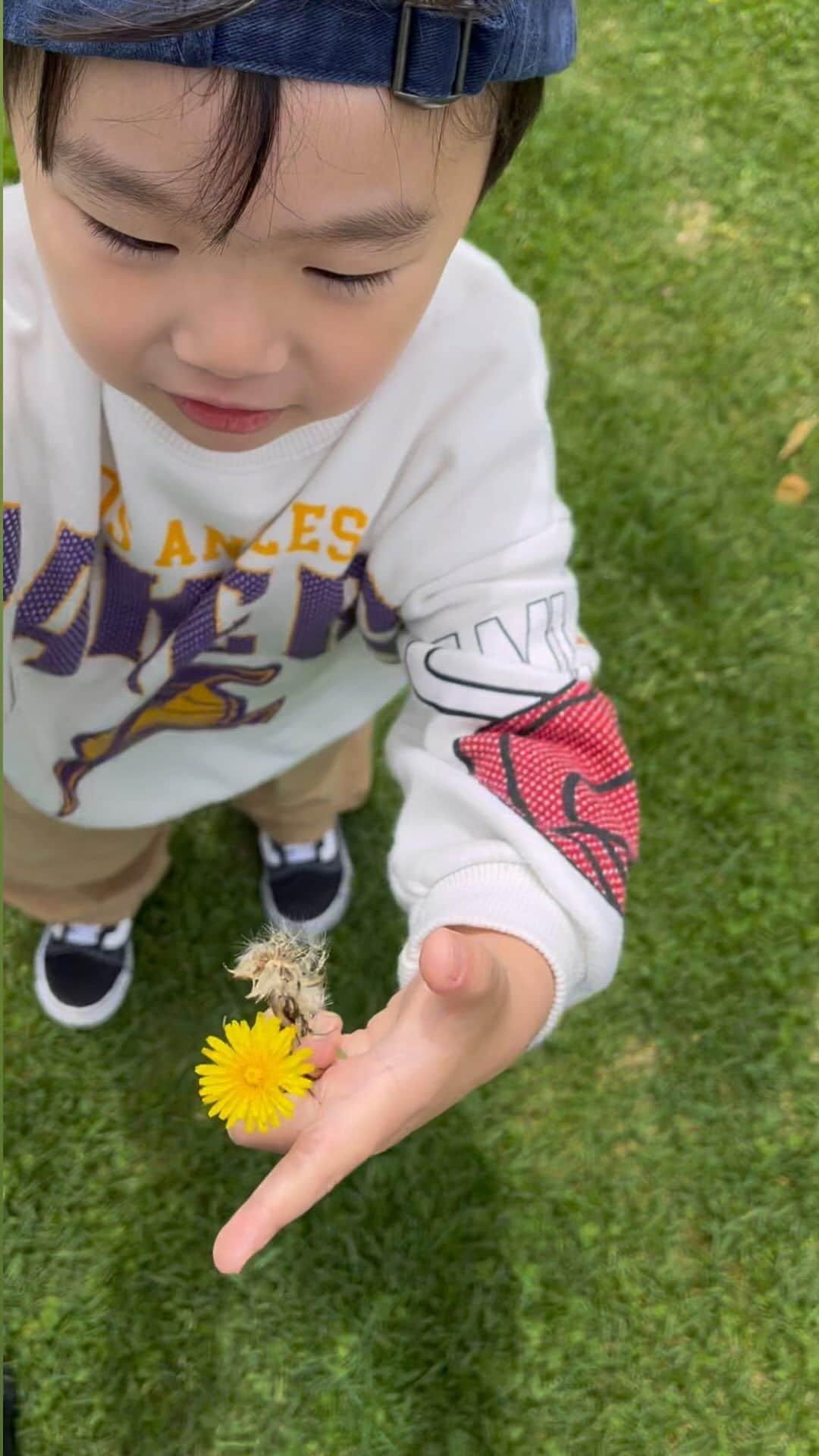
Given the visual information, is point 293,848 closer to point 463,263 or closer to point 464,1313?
point 464,1313

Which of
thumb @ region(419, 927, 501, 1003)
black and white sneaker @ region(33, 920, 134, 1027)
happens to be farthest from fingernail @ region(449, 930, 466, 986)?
black and white sneaker @ region(33, 920, 134, 1027)

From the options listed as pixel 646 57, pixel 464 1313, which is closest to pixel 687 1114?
pixel 464 1313

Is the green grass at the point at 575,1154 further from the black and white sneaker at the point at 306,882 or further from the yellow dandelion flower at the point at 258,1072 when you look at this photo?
the yellow dandelion flower at the point at 258,1072

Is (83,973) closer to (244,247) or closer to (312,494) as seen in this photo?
(312,494)

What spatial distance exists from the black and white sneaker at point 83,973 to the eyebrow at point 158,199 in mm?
1486

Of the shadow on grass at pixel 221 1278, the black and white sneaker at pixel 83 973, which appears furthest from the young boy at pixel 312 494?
the shadow on grass at pixel 221 1278

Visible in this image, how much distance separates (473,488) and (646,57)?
93.2 inches

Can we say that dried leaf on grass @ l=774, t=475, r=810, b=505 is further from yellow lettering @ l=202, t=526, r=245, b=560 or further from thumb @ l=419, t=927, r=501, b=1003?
thumb @ l=419, t=927, r=501, b=1003

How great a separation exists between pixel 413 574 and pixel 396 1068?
0.53m

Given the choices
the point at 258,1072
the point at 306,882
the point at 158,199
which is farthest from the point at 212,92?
the point at 306,882

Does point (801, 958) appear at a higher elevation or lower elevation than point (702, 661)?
lower

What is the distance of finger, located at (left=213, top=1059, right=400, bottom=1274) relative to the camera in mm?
779

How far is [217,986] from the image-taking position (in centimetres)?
203

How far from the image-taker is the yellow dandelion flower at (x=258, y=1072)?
0.82 m
